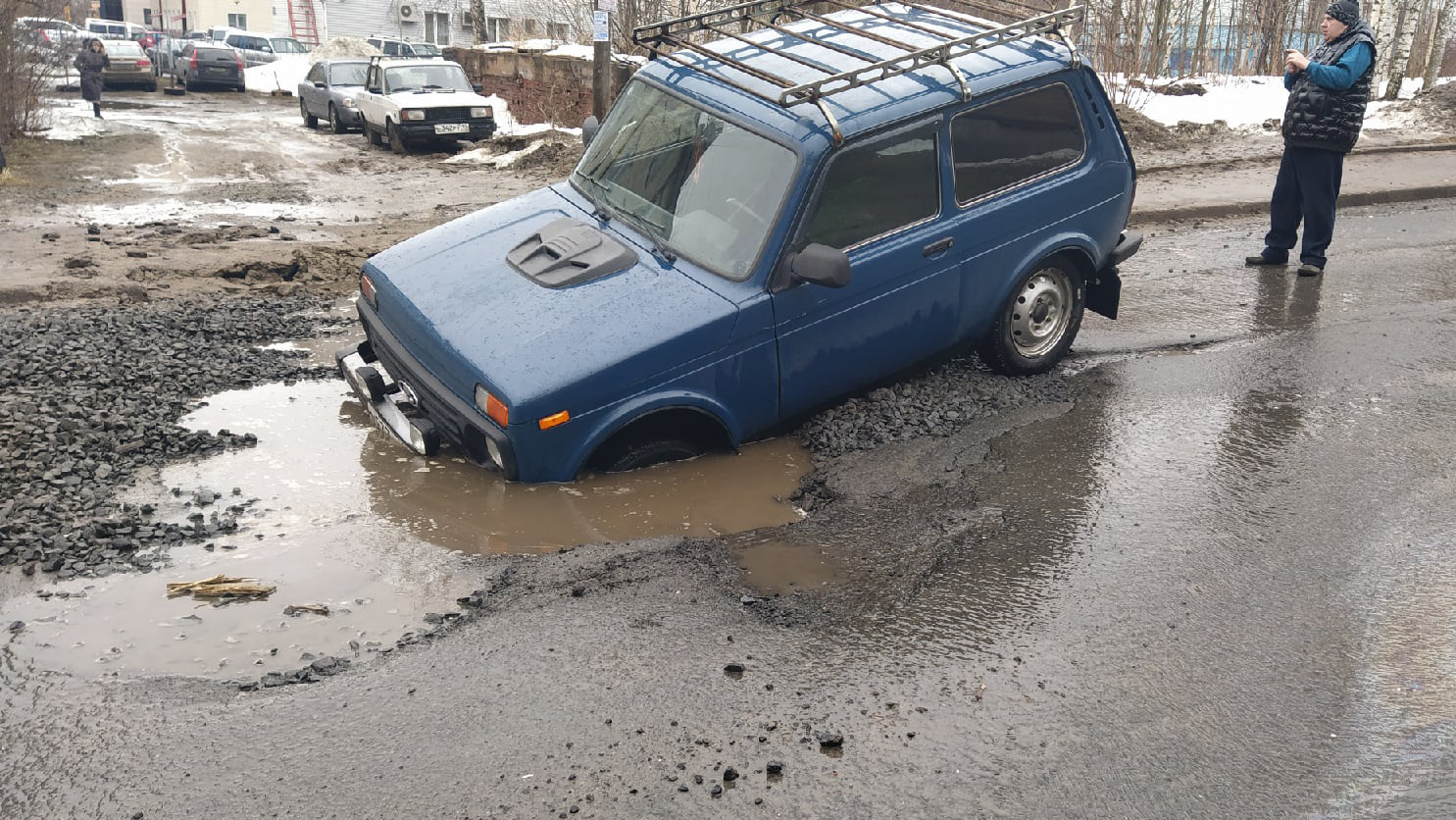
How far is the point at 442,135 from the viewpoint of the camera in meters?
20.4

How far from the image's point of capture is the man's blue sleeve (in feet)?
26.1

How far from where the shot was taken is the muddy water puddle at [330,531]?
165 inches

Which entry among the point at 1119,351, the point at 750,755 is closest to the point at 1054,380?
the point at 1119,351

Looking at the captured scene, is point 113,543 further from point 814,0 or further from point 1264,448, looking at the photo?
point 1264,448

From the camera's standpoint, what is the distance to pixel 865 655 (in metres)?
4.09

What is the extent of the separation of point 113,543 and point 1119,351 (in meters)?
5.83

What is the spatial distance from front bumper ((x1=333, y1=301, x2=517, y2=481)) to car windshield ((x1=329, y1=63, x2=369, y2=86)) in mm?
21093

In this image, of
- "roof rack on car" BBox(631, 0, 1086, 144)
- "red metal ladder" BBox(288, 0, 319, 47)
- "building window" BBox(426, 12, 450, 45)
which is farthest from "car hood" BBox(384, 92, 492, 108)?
"red metal ladder" BBox(288, 0, 319, 47)

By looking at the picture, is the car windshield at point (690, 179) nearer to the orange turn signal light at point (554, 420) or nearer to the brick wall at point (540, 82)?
the orange turn signal light at point (554, 420)

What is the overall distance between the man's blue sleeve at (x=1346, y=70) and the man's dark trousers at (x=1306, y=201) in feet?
1.80

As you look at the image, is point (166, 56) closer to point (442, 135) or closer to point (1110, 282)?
point (442, 135)

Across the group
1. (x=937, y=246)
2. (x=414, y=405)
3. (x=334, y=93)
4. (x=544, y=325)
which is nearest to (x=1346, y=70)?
(x=937, y=246)

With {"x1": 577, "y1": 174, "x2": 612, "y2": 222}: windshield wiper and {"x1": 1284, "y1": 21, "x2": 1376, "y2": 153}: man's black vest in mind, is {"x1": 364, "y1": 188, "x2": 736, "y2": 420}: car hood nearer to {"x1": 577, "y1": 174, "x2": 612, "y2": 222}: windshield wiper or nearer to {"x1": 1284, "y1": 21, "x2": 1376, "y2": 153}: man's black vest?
{"x1": 577, "y1": 174, "x2": 612, "y2": 222}: windshield wiper

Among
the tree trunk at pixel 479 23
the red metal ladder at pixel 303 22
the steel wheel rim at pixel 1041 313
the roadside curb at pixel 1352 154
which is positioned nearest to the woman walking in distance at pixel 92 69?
the tree trunk at pixel 479 23
